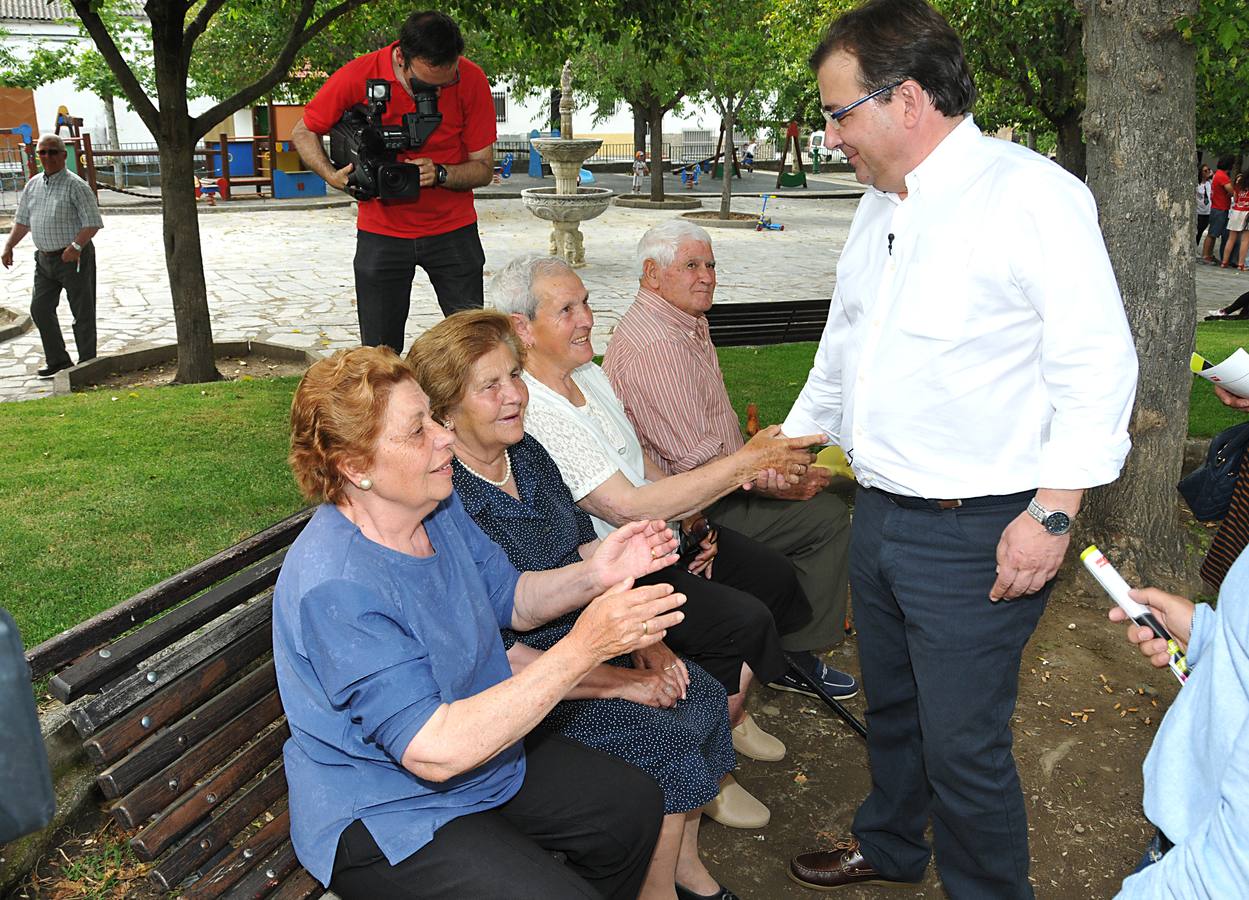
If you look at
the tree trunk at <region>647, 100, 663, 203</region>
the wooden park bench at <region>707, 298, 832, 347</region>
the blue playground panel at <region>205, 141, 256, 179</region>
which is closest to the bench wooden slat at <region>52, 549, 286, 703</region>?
the wooden park bench at <region>707, 298, 832, 347</region>

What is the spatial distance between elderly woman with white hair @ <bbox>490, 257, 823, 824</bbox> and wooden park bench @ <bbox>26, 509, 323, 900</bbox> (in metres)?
1.09

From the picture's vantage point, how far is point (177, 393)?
777 cm

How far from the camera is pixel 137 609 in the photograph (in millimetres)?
2605

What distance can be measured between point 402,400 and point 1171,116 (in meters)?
3.74

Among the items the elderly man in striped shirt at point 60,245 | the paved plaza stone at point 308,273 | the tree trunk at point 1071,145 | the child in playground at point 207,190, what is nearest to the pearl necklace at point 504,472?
the paved plaza stone at point 308,273

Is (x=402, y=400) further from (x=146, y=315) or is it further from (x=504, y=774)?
(x=146, y=315)

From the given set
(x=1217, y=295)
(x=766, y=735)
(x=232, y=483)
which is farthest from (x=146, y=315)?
(x=1217, y=295)

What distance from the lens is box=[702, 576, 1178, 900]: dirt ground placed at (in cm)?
330

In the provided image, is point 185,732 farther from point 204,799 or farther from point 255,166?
point 255,166

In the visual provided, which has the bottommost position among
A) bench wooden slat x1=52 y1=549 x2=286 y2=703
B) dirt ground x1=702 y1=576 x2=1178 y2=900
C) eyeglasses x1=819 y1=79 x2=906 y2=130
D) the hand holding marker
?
dirt ground x1=702 y1=576 x2=1178 y2=900

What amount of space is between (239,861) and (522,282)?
1991 millimetres

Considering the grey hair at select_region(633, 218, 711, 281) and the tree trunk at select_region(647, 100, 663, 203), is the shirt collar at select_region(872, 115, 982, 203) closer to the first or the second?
the grey hair at select_region(633, 218, 711, 281)

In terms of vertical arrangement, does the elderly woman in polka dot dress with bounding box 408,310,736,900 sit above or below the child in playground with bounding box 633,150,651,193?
below

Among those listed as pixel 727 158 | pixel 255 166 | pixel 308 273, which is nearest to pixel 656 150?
pixel 727 158
